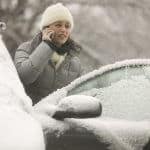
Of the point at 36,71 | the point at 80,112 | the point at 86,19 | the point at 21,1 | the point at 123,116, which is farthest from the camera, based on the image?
the point at 86,19

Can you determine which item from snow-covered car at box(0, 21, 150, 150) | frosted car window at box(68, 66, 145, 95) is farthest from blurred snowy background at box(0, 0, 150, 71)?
snow-covered car at box(0, 21, 150, 150)

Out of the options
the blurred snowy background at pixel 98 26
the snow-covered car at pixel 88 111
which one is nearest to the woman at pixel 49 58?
the snow-covered car at pixel 88 111

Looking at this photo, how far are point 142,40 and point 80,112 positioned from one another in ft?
90.7

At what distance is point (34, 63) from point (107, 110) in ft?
3.82

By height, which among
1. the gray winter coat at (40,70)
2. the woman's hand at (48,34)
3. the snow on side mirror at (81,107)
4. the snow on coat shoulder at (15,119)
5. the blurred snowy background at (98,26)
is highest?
the snow on coat shoulder at (15,119)

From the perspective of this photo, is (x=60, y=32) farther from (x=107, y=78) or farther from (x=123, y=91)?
(x=123, y=91)

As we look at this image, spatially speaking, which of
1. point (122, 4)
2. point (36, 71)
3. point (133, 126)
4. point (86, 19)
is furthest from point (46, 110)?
point (86, 19)

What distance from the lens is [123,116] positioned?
15.1ft

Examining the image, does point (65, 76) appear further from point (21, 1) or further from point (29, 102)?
point (21, 1)

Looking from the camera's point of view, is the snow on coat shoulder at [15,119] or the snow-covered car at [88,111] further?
the snow-covered car at [88,111]

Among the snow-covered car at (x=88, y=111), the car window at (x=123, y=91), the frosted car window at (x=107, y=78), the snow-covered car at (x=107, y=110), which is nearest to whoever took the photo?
the snow-covered car at (x=88, y=111)

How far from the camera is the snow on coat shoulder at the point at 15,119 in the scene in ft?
12.3

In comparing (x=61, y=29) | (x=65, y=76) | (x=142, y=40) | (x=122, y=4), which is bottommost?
(x=142, y=40)

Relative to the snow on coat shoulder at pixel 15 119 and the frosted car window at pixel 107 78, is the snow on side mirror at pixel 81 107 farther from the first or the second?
the frosted car window at pixel 107 78
